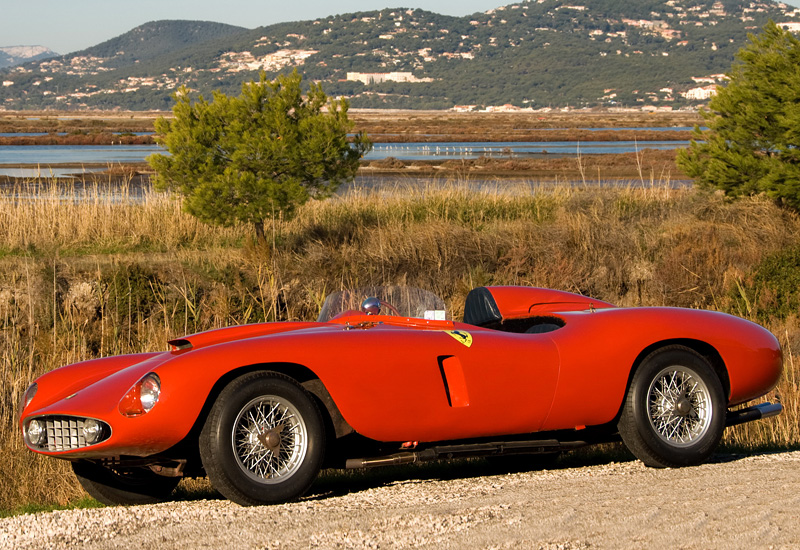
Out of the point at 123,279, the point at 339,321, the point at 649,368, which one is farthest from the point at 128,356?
the point at 123,279

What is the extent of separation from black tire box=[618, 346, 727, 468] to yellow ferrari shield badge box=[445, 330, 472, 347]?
3.90 feet

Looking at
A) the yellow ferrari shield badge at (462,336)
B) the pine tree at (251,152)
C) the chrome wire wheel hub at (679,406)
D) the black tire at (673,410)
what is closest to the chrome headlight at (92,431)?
the yellow ferrari shield badge at (462,336)

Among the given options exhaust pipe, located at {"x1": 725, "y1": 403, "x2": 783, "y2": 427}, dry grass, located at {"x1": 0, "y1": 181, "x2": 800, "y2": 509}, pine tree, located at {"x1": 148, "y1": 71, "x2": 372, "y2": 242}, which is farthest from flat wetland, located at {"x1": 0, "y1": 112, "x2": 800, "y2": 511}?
exhaust pipe, located at {"x1": 725, "y1": 403, "x2": 783, "y2": 427}

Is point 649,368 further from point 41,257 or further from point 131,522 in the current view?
point 41,257

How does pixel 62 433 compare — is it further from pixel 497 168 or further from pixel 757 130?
pixel 497 168

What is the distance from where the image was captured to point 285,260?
1720cm

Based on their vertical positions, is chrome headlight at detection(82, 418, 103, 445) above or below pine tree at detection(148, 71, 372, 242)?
below

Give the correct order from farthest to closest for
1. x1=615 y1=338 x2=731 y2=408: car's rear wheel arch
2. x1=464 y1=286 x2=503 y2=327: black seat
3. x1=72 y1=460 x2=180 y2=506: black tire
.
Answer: x1=464 y1=286 x2=503 y2=327: black seat < x1=615 y1=338 x2=731 y2=408: car's rear wheel arch < x1=72 y1=460 x2=180 y2=506: black tire

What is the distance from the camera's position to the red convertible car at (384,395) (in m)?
5.18

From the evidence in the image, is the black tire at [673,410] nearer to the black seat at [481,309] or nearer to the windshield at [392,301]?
the black seat at [481,309]

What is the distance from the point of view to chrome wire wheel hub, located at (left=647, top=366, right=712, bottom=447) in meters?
6.20

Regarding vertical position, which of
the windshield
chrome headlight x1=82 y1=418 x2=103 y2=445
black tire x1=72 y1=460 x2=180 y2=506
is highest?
the windshield

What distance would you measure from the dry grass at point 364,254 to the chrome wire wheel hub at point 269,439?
910cm

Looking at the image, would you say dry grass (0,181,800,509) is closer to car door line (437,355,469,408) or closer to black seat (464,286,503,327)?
black seat (464,286,503,327)
